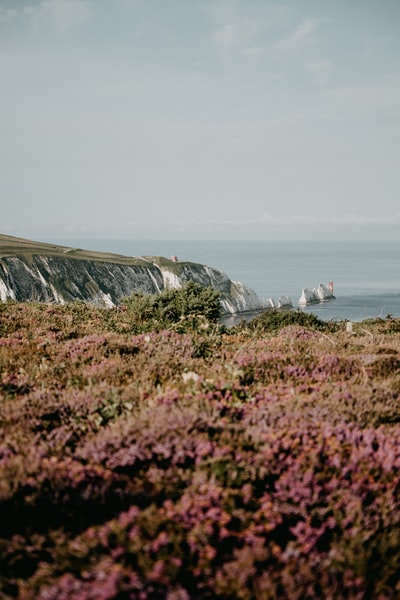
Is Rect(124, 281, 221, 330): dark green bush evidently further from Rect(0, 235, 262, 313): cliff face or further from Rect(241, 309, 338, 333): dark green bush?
Rect(0, 235, 262, 313): cliff face

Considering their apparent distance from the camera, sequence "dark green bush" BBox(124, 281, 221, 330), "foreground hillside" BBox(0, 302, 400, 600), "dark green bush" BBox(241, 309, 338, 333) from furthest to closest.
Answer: "dark green bush" BBox(241, 309, 338, 333) → "dark green bush" BBox(124, 281, 221, 330) → "foreground hillside" BBox(0, 302, 400, 600)

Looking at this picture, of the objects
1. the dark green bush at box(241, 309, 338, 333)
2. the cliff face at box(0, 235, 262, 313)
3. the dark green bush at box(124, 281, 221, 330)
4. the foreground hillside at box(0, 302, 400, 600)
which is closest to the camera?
the foreground hillside at box(0, 302, 400, 600)

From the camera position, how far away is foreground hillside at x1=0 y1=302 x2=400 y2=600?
11.5 feet

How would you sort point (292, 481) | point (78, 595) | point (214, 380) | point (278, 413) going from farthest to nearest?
1. point (214, 380)
2. point (278, 413)
3. point (292, 481)
4. point (78, 595)

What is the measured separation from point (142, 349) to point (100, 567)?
22.4ft

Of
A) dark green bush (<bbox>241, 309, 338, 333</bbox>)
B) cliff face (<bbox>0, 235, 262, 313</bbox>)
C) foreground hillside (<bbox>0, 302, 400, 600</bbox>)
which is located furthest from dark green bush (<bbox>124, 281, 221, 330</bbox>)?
cliff face (<bbox>0, 235, 262, 313</bbox>)

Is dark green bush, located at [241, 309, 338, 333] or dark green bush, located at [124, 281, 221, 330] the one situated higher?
dark green bush, located at [124, 281, 221, 330]

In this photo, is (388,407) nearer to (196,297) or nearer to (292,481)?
(292,481)

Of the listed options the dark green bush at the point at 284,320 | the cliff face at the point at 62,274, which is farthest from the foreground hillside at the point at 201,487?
the cliff face at the point at 62,274

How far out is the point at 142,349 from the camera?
10.2 metres

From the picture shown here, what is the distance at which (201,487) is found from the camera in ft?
14.0

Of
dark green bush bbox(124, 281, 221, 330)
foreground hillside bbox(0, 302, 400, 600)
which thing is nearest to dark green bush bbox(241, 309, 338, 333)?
dark green bush bbox(124, 281, 221, 330)

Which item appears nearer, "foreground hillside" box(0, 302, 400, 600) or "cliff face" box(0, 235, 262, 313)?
"foreground hillside" box(0, 302, 400, 600)

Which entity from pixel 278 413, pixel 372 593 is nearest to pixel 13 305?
pixel 278 413
